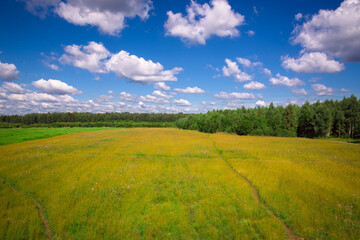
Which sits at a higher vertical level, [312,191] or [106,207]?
[312,191]

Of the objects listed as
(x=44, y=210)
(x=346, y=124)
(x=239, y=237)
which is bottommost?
(x=44, y=210)

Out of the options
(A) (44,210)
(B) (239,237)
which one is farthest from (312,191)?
(A) (44,210)

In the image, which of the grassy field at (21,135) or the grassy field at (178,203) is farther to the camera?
the grassy field at (21,135)

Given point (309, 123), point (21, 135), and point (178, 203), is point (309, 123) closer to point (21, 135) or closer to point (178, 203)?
point (178, 203)

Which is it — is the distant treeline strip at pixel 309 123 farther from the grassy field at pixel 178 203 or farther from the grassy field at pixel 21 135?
the grassy field at pixel 21 135

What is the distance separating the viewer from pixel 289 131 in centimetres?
7569

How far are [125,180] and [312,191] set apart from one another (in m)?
14.8

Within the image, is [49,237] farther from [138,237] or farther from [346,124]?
[346,124]

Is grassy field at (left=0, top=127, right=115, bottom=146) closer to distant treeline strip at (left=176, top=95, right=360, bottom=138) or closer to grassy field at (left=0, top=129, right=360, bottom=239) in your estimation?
grassy field at (left=0, top=129, right=360, bottom=239)

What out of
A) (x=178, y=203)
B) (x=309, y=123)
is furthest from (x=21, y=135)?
(x=309, y=123)

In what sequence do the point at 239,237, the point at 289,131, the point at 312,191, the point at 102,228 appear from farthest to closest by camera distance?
the point at 289,131 < the point at 312,191 < the point at 102,228 < the point at 239,237

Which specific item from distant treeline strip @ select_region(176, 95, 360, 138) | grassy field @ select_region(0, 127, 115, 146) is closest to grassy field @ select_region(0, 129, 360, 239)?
grassy field @ select_region(0, 127, 115, 146)

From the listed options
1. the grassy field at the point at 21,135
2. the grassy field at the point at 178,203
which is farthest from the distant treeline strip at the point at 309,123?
the grassy field at the point at 21,135

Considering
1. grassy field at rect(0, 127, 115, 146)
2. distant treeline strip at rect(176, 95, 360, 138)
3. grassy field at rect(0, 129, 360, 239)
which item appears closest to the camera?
grassy field at rect(0, 129, 360, 239)
